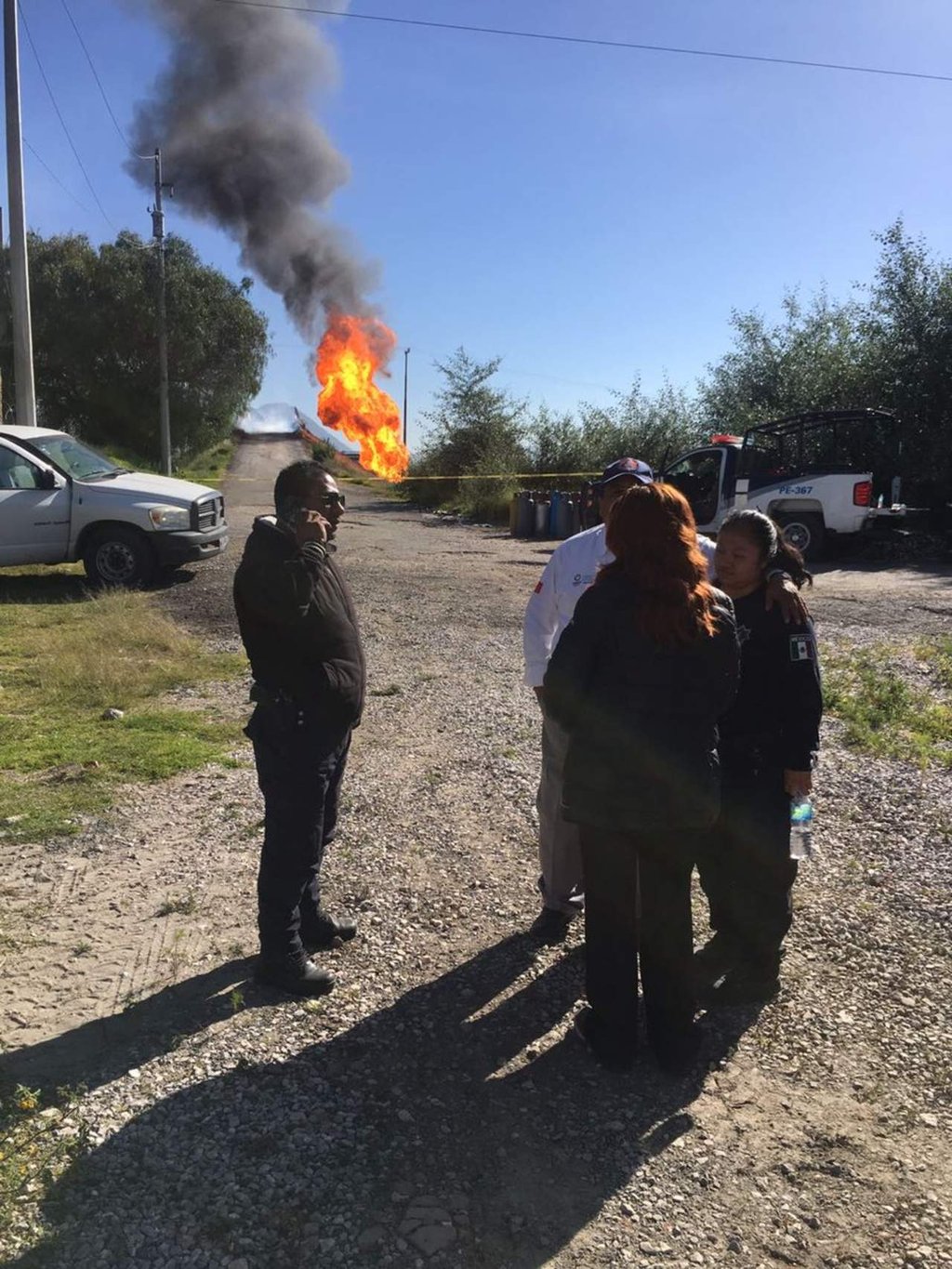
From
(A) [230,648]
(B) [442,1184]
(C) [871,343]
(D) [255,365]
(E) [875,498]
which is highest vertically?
(D) [255,365]

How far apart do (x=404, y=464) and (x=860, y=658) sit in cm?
2270

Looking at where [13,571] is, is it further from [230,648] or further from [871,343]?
[871,343]

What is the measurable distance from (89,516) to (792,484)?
11.1m

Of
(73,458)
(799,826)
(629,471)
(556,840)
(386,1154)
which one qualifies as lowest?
(386,1154)

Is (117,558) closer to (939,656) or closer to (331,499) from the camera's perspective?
(331,499)

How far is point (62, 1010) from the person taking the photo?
3080 millimetres

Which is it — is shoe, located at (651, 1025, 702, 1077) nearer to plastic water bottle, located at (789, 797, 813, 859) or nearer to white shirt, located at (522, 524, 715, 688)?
plastic water bottle, located at (789, 797, 813, 859)

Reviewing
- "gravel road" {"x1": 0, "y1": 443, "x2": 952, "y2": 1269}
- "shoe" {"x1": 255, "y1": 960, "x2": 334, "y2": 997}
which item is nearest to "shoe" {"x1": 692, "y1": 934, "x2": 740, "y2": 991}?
"gravel road" {"x1": 0, "y1": 443, "x2": 952, "y2": 1269}

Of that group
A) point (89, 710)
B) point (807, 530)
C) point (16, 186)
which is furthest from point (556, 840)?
point (16, 186)

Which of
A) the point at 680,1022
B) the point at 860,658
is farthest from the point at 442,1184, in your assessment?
the point at 860,658

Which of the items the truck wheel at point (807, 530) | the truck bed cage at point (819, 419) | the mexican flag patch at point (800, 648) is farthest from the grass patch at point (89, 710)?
the truck bed cage at point (819, 419)

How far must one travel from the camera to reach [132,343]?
1384 inches

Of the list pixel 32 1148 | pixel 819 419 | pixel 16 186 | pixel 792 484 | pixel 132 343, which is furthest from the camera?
pixel 132 343

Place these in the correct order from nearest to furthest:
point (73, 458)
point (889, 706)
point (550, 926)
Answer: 1. point (550, 926)
2. point (889, 706)
3. point (73, 458)
